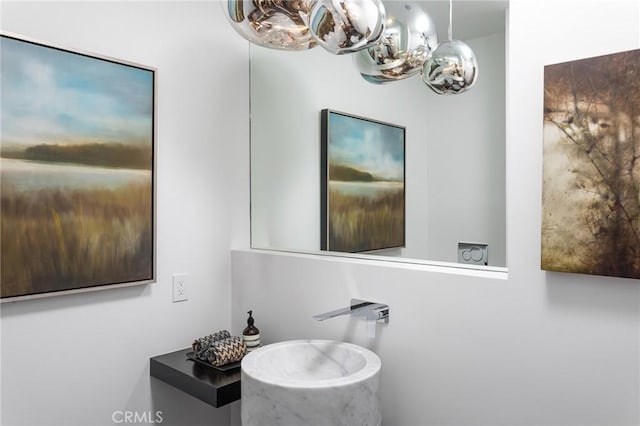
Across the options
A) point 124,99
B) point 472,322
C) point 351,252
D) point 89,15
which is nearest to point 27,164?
point 124,99

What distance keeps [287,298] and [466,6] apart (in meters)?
1.20

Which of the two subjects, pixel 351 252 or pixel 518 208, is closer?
pixel 518 208

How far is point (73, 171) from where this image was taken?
60.1 inches

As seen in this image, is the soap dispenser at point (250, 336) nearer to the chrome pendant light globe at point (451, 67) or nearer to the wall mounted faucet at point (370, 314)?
the wall mounted faucet at point (370, 314)

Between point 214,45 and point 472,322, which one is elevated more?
point 214,45

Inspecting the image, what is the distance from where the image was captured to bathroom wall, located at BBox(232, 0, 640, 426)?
1092mm

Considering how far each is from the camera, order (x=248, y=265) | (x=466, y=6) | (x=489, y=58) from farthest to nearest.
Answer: (x=248, y=265)
(x=466, y=6)
(x=489, y=58)

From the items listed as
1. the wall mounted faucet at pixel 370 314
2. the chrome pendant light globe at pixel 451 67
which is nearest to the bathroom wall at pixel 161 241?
the wall mounted faucet at pixel 370 314

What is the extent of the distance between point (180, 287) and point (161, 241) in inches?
8.2

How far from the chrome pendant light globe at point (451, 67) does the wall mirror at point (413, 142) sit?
10 centimetres

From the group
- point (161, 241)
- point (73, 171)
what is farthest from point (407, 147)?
point (73, 171)

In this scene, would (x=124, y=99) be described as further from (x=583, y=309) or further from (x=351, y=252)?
(x=583, y=309)

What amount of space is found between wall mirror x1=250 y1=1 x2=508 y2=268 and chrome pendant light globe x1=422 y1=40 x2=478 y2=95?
10cm

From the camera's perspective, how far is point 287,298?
6.00 ft
